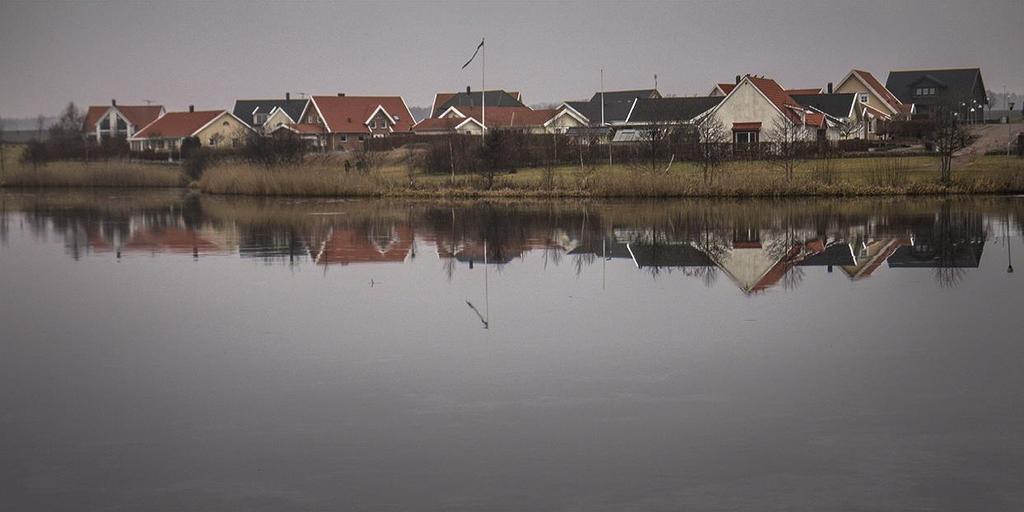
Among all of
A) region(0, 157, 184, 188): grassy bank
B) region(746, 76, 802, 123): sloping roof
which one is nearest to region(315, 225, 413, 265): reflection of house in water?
region(0, 157, 184, 188): grassy bank

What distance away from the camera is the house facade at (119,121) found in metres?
110

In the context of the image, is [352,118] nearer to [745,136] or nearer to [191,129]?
[191,129]

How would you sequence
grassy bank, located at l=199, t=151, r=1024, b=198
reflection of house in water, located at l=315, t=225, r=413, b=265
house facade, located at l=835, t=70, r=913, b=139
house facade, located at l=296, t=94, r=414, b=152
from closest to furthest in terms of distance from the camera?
reflection of house in water, located at l=315, t=225, r=413, b=265
grassy bank, located at l=199, t=151, r=1024, b=198
house facade, located at l=835, t=70, r=913, b=139
house facade, located at l=296, t=94, r=414, b=152

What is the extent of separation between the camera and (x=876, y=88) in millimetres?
85688

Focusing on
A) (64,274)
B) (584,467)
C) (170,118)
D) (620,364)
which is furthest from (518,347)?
(170,118)

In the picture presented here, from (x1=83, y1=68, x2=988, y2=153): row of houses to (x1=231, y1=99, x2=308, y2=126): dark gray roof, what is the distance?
0.29ft

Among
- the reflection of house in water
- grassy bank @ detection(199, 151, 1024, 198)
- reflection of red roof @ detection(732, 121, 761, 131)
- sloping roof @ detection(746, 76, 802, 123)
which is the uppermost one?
sloping roof @ detection(746, 76, 802, 123)

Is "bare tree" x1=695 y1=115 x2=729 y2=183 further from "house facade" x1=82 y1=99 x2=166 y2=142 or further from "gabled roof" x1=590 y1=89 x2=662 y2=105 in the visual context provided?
"house facade" x1=82 y1=99 x2=166 y2=142

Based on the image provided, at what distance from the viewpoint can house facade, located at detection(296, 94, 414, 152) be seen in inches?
3489

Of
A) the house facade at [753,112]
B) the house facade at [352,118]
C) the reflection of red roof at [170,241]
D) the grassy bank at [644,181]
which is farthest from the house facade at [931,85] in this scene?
the reflection of red roof at [170,241]

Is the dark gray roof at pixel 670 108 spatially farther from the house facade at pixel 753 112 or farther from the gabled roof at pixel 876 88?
the gabled roof at pixel 876 88

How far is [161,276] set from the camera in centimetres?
1920

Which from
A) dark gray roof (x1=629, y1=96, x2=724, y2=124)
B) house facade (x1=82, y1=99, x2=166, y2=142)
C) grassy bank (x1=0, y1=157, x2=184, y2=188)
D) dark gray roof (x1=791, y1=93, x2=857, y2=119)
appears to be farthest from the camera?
house facade (x1=82, y1=99, x2=166, y2=142)

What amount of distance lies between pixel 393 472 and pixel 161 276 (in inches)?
487
